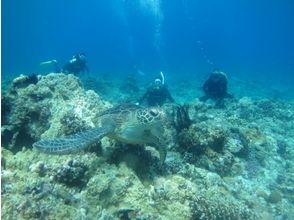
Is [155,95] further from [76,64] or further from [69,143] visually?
[69,143]

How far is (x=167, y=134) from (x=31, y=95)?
124 inches

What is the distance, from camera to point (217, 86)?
564 inches

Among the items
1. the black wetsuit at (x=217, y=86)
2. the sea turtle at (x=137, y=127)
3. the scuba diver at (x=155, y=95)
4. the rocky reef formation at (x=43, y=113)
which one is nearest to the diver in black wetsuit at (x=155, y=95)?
the scuba diver at (x=155, y=95)

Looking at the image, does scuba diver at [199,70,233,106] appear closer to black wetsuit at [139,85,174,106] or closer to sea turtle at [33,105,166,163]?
black wetsuit at [139,85,174,106]

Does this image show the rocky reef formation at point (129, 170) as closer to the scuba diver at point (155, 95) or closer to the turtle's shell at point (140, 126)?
the turtle's shell at point (140, 126)

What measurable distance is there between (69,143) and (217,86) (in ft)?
32.8

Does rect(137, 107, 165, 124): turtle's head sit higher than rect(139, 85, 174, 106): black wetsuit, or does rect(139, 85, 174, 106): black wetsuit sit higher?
rect(139, 85, 174, 106): black wetsuit

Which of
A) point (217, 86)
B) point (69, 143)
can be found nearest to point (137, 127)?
point (69, 143)

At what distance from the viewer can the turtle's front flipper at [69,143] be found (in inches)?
197

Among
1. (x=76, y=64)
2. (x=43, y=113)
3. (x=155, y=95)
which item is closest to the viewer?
(x=43, y=113)

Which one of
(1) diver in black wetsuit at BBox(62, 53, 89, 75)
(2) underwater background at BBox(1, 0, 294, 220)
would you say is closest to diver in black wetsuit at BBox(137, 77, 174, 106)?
(1) diver in black wetsuit at BBox(62, 53, 89, 75)

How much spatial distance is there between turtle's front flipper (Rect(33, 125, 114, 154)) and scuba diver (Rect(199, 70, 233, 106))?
9.18 metres

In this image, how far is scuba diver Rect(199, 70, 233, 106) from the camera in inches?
557

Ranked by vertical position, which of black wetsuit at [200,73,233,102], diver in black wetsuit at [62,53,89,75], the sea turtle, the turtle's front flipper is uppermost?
diver in black wetsuit at [62,53,89,75]
